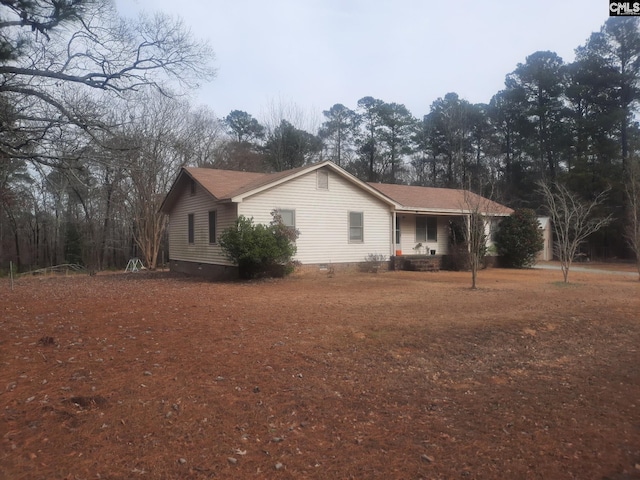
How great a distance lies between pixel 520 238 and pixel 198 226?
1507 cm

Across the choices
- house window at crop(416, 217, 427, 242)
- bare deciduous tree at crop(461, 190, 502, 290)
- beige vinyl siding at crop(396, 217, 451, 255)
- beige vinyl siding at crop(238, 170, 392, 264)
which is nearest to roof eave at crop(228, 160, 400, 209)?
beige vinyl siding at crop(238, 170, 392, 264)

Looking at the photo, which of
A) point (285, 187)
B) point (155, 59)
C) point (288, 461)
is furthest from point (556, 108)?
point (288, 461)

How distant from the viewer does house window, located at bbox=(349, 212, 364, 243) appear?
18.2 meters

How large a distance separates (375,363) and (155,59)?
27.6ft

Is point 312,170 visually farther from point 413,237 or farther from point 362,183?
point 413,237

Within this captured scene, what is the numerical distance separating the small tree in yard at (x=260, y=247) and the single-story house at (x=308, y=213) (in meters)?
0.83

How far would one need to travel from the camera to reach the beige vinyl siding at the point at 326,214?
16062 millimetres

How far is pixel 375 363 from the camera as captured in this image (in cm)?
580

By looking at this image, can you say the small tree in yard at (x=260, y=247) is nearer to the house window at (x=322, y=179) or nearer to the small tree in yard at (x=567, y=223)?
the house window at (x=322, y=179)

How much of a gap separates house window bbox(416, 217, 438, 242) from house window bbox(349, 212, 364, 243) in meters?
4.24

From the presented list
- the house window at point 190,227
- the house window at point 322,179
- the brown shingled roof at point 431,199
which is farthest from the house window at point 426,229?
the house window at point 190,227

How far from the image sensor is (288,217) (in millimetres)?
16422

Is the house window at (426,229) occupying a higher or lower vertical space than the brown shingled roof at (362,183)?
lower

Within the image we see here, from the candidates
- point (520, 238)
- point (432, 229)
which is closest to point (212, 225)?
point (432, 229)
